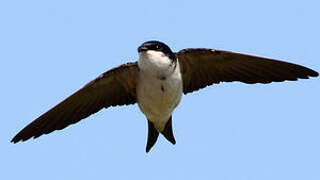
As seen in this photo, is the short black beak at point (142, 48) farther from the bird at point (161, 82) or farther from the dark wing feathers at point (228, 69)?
the dark wing feathers at point (228, 69)

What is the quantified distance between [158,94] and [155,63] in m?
0.45

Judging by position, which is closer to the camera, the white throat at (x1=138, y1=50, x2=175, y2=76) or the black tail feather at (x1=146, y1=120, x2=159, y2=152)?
the white throat at (x1=138, y1=50, x2=175, y2=76)

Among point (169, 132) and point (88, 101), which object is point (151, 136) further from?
point (88, 101)

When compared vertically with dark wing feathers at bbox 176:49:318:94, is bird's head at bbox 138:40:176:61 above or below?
above

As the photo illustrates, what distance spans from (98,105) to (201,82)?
1.40 meters

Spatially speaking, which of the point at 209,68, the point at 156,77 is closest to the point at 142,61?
the point at 156,77

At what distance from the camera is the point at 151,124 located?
13648 millimetres

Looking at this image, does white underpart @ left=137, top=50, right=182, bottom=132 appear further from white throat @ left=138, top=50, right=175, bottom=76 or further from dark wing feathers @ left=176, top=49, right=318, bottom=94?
dark wing feathers @ left=176, top=49, right=318, bottom=94

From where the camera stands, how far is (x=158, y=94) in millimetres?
12703

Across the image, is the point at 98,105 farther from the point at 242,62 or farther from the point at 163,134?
the point at 242,62

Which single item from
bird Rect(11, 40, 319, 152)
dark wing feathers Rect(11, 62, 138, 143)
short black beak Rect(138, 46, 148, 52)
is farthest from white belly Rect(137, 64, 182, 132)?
short black beak Rect(138, 46, 148, 52)

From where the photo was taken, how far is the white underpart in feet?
40.9

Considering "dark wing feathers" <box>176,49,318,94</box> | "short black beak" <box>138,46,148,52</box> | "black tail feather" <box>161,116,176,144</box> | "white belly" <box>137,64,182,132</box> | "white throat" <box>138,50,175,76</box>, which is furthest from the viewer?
"black tail feather" <box>161,116,176,144</box>

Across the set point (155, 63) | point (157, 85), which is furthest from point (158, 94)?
point (155, 63)
